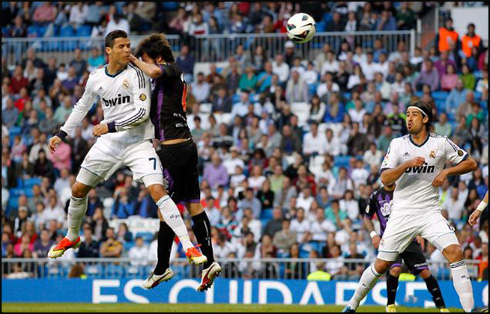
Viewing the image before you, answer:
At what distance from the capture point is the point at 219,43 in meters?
31.3

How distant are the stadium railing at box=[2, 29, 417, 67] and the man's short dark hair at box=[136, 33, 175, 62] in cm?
1674

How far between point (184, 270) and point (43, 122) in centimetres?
786

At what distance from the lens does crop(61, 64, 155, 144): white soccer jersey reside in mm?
13422

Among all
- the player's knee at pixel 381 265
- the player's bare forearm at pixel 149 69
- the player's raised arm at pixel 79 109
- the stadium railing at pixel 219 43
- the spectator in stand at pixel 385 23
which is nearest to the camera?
the player's bare forearm at pixel 149 69

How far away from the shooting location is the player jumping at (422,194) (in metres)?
14.0

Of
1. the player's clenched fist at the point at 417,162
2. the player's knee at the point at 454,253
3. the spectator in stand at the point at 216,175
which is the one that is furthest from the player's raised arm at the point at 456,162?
the spectator in stand at the point at 216,175

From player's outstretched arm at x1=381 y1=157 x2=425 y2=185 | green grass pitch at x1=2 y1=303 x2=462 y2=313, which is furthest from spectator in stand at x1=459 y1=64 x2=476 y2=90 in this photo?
player's outstretched arm at x1=381 y1=157 x2=425 y2=185

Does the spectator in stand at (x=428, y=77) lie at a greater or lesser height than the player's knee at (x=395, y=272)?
greater

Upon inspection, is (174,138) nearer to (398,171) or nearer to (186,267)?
(398,171)

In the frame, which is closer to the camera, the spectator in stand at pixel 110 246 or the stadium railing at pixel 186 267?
the stadium railing at pixel 186 267

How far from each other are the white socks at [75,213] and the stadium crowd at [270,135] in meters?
8.99

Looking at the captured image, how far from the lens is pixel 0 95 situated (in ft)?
102

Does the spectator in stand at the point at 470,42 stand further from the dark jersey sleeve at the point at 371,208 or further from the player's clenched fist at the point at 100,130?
the player's clenched fist at the point at 100,130

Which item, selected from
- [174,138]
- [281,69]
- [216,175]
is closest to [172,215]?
[174,138]
